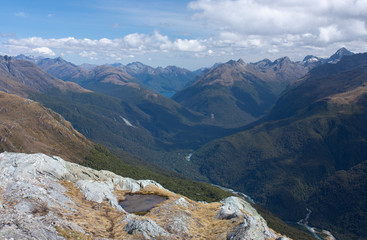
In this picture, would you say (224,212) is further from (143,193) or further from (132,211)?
(143,193)

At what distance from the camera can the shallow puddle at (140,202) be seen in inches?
2961

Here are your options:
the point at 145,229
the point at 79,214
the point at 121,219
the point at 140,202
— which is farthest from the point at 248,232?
the point at 140,202

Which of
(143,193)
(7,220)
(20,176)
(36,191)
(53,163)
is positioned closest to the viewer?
(7,220)

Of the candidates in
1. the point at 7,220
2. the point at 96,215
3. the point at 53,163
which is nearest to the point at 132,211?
the point at 96,215

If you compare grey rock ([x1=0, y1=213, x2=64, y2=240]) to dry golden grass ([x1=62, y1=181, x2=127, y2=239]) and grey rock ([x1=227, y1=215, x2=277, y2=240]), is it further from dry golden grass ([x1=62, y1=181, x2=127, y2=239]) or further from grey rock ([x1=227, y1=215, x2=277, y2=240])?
grey rock ([x1=227, y1=215, x2=277, y2=240])

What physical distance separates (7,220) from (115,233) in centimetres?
1846

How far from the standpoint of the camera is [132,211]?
7306cm

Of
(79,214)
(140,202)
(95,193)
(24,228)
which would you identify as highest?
(24,228)

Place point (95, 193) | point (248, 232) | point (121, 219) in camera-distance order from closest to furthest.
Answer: point (248, 232)
point (121, 219)
point (95, 193)

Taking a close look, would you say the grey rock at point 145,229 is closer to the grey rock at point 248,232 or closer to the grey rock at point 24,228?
the grey rock at point 24,228

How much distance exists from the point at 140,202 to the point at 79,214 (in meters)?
25.7

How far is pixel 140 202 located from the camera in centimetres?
8050

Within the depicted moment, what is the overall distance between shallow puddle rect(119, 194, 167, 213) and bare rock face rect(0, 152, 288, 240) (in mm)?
3222

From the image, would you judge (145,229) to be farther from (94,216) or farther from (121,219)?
(94,216)
